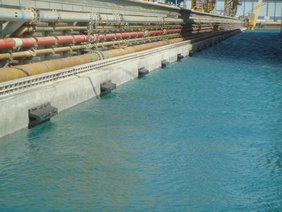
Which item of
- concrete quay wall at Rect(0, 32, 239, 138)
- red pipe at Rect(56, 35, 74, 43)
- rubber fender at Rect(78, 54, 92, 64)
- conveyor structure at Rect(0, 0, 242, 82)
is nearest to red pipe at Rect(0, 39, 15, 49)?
conveyor structure at Rect(0, 0, 242, 82)

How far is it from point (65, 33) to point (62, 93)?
278 inches

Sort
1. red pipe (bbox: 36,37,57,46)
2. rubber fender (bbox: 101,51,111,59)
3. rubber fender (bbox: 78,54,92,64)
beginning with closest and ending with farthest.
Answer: red pipe (bbox: 36,37,57,46) → rubber fender (bbox: 78,54,92,64) → rubber fender (bbox: 101,51,111,59)

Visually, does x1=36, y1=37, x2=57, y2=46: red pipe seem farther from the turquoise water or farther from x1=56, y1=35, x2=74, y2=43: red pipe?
the turquoise water

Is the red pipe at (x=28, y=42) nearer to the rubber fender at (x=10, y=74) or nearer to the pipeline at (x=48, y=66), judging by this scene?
the pipeline at (x=48, y=66)

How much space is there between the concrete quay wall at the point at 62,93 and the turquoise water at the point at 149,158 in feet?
1.46

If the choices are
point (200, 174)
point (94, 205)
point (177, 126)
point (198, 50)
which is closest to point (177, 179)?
point (200, 174)

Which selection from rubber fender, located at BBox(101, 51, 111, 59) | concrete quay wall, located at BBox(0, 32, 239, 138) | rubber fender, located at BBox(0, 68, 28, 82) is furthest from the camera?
rubber fender, located at BBox(101, 51, 111, 59)

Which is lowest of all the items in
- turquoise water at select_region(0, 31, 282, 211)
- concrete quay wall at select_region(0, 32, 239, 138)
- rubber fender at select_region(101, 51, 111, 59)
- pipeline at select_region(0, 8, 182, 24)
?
turquoise water at select_region(0, 31, 282, 211)

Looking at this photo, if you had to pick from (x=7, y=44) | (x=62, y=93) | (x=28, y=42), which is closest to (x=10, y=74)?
(x=7, y=44)

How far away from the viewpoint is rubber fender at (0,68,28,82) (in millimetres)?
14935

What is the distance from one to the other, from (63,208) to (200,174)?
4149 mm

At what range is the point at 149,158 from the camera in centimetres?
1270

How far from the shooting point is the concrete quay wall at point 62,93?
45.5 ft

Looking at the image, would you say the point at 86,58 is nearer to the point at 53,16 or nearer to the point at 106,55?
the point at 106,55
